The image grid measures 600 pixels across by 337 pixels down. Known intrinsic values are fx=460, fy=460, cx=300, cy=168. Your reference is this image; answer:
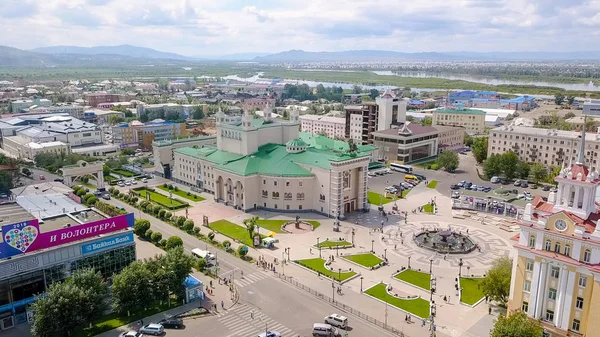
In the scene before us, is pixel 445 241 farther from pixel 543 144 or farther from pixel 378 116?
pixel 378 116

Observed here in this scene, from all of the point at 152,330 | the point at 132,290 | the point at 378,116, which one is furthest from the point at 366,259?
the point at 378,116

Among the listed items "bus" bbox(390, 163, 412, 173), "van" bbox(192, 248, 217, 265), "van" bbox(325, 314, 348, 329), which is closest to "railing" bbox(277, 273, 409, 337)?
"van" bbox(325, 314, 348, 329)

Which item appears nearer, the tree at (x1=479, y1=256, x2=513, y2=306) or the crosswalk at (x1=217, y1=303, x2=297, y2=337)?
the crosswalk at (x1=217, y1=303, x2=297, y2=337)

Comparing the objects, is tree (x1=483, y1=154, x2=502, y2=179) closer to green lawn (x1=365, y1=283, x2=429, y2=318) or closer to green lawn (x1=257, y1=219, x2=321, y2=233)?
green lawn (x1=257, y1=219, x2=321, y2=233)

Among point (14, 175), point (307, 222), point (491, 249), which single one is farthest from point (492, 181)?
point (14, 175)

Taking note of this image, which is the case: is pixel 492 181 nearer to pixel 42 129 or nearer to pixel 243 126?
pixel 243 126

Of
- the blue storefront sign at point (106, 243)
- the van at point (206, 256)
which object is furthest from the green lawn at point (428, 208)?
the blue storefront sign at point (106, 243)
